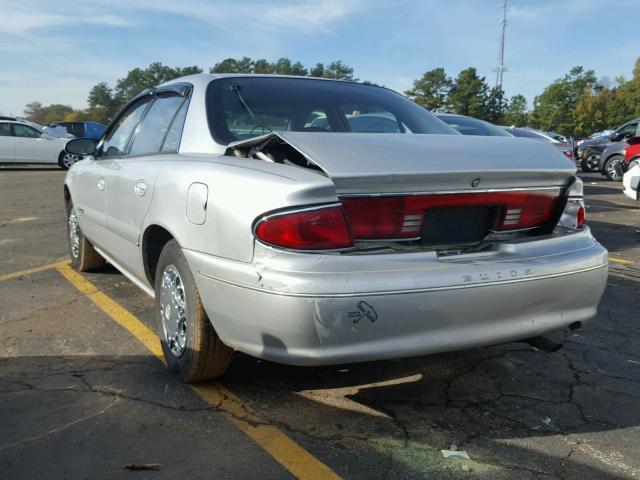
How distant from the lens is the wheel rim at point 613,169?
18.0 meters

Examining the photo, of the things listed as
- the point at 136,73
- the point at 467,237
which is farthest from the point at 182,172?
the point at 136,73

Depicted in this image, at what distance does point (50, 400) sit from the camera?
2.98 metres

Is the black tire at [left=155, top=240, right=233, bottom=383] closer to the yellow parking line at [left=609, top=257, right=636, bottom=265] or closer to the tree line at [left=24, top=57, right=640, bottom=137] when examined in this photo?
the yellow parking line at [left=609, top=257, right=636, bottom=265]

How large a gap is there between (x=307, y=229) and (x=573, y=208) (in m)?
1.48

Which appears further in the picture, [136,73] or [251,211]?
[136,73]

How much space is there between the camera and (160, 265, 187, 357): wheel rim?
309 cm

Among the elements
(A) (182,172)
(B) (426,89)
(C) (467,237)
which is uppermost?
(B) (426,89)

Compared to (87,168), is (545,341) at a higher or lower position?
lower

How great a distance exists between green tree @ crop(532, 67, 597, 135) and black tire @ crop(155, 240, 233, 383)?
69.9 metres

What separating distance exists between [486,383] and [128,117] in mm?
3204

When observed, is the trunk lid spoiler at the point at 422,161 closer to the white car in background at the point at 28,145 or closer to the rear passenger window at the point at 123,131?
Result: the rear passenger window at the point at 123,131

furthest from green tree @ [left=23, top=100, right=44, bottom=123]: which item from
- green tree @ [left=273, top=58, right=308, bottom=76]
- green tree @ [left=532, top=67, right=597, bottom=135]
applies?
green tree @ [left=532, top=67, right=597, bottom=135]

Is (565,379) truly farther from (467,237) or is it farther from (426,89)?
(426,89)

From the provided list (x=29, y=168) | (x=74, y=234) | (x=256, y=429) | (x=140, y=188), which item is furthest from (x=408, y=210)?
(x=29, y=168)
